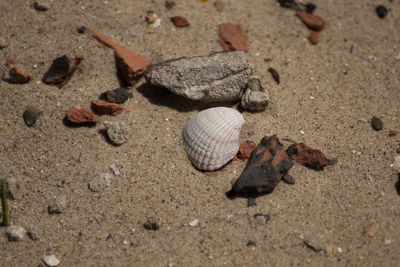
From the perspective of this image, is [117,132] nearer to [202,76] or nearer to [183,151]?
[183,151]

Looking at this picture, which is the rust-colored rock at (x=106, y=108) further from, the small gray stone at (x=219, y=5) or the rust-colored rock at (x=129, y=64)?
the small gray stone at (x=219, y=5)

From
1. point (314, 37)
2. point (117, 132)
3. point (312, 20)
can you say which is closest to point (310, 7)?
point (312, 20)

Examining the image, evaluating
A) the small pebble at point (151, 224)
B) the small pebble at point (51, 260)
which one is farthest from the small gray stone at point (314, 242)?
the small pebble at point (51, 260)

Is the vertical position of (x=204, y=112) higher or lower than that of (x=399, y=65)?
lower

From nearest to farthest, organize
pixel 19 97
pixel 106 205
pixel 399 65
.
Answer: pixel 106 205, pixel 19 97, pixel 399 65

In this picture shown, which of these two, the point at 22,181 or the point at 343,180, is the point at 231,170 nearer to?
the point at 343,180

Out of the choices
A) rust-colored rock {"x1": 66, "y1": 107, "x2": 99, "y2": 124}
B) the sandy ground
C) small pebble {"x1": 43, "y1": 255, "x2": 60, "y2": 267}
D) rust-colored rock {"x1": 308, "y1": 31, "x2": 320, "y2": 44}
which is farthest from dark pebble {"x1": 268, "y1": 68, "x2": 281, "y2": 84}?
small pebble {"x1": 43, "y1": 255, "x2": 60, "y2": 267}

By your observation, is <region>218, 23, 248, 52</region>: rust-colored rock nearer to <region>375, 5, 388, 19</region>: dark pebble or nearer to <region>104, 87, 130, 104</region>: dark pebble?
<region>104, 87, 130, 104</region>: dark pebble

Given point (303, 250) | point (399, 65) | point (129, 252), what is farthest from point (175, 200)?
point (399, 65)
